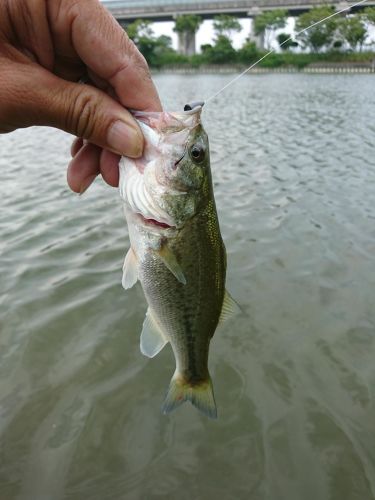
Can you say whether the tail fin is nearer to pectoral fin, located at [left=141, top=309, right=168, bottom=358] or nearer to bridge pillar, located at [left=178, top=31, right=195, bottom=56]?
pectoral fin, located at [left=141, top=309, right=168, bottom=358]

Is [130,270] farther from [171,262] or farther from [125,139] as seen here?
[125,139]

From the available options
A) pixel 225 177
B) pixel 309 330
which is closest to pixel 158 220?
pixel 309 330

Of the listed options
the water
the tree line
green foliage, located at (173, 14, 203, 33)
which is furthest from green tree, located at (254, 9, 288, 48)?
the water

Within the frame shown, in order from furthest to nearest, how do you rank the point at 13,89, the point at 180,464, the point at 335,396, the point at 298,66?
the point at 298,66 → the point at 335,396 → the point at 180,464 → the point at 13,89

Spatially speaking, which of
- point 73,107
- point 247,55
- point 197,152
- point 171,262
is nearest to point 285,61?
point 247,55

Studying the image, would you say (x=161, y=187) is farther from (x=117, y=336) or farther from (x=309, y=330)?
(x=309, y=330)

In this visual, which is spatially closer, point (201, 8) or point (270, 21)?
point (270, 21)
